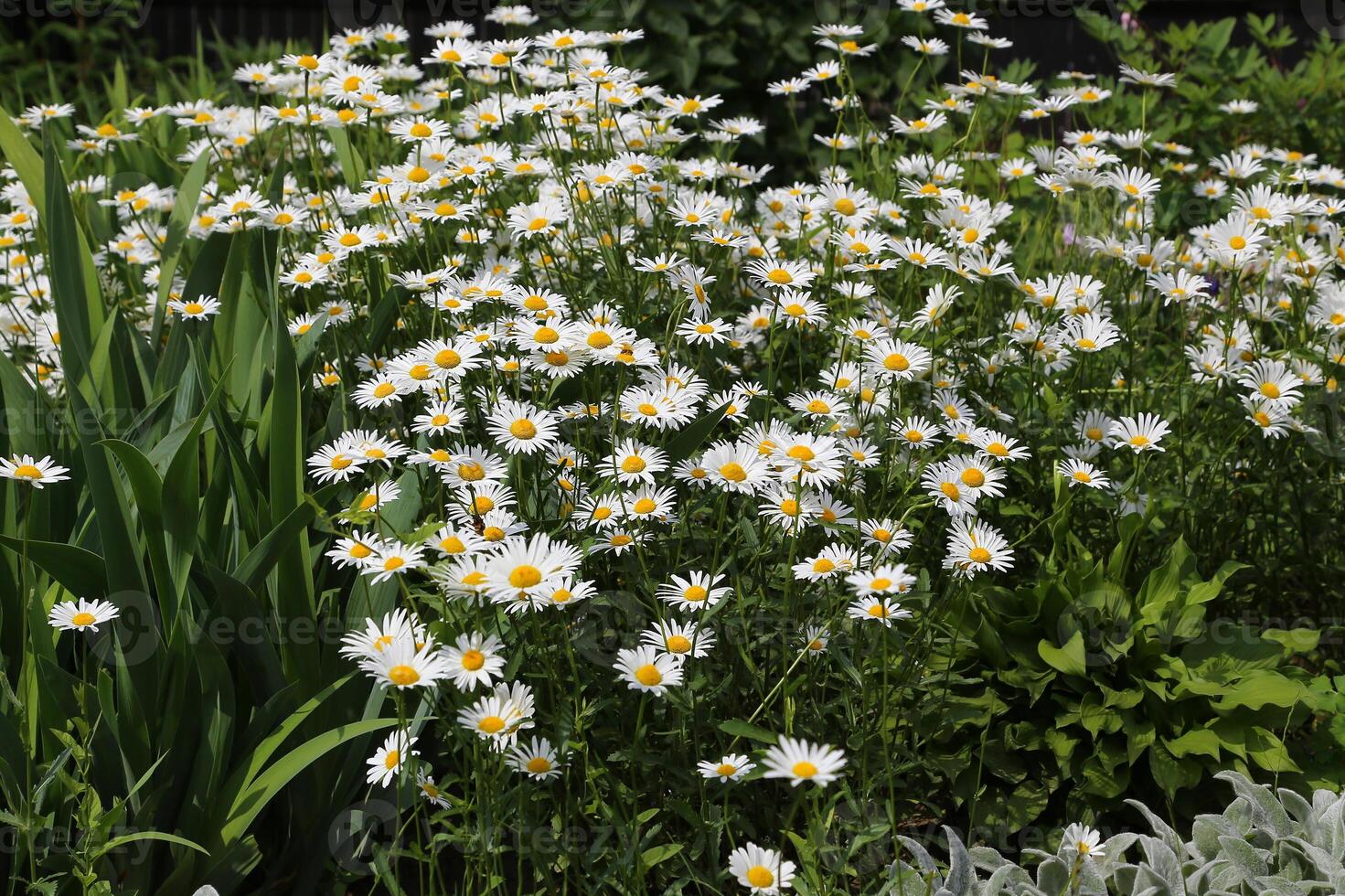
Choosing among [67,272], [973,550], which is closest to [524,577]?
[973,550]

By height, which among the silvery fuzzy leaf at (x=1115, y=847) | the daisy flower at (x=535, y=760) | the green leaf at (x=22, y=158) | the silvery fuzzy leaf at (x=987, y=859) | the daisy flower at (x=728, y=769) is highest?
the green leaf at (x=22, y=158)

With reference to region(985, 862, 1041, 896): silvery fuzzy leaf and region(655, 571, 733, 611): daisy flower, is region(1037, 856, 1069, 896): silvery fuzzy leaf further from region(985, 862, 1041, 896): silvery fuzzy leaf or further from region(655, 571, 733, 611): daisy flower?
region(655, 571, 733, 611): daisy flower

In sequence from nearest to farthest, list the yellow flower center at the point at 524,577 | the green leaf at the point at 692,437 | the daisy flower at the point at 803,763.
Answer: the daisy flower at the point at 803,763, the yellow flower center at the point at 524,577, the green leaf at the point at 692,437

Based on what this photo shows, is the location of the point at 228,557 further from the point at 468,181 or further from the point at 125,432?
the point at 468,181

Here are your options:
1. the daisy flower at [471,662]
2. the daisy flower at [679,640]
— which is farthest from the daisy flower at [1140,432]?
the daisy flower at [471,662]

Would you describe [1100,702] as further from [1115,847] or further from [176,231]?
[176,231]

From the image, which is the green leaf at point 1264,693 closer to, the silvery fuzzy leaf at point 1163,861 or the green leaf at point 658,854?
the silvery fuzzy leaf at point 1163,861

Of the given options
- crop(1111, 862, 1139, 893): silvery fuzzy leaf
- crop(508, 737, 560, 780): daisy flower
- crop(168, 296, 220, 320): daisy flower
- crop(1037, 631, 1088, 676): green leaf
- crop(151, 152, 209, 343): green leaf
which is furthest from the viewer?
crop(151, 152, 209, 343): green leaf

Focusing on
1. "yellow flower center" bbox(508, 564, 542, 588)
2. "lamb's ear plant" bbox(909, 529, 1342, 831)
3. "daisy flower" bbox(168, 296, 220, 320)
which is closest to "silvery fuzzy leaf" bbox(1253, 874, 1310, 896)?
"lamb's ear plant" bbox(909, 529, 1342, 831)

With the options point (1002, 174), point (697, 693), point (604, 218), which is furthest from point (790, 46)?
point (697, 693)
